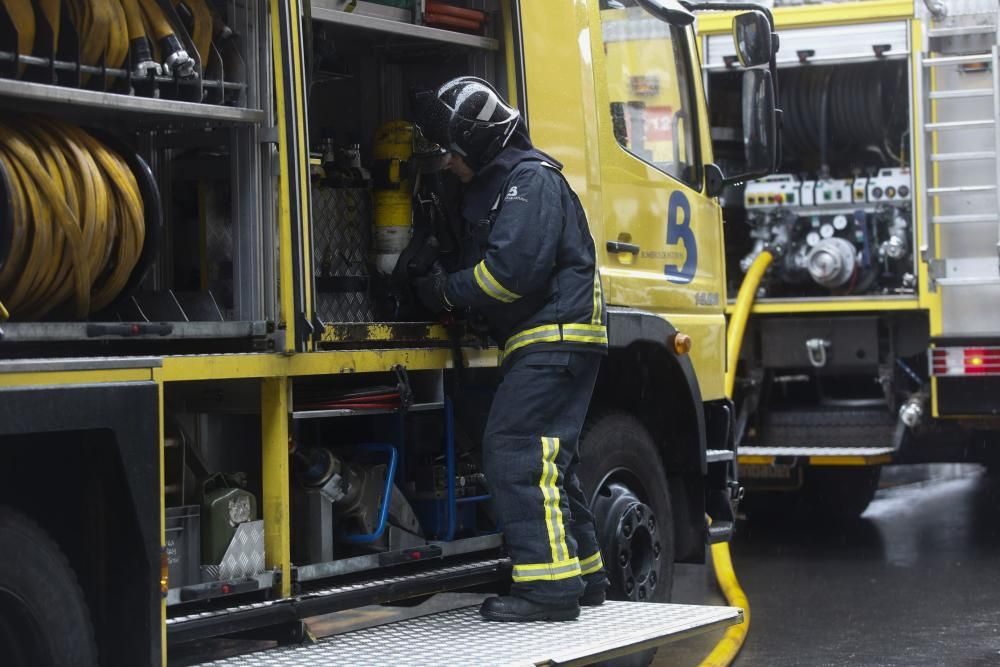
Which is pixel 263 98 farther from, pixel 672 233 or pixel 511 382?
pixel 672 233

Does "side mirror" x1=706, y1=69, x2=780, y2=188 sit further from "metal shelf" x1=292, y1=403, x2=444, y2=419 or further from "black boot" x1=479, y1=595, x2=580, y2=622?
"black boot" x1=479, y1=595, x2=580, y2=622

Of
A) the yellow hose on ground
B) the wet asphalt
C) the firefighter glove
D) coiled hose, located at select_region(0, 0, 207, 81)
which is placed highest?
coiled hose, located at select_region(0, 0, 207, 81)

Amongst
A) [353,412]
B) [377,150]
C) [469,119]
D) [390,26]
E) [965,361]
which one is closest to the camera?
[353,412]

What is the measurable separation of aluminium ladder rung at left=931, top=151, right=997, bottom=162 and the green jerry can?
20.6 ft

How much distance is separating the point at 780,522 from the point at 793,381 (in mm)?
1156

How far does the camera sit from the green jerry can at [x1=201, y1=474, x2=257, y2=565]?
14.0ft

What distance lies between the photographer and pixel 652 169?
6.33 m

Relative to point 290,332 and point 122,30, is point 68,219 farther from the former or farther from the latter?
point 290,332

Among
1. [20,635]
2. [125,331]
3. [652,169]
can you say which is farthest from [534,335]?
[20,635]

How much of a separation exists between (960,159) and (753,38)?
3.48 meters

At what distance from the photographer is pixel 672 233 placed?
21.2 feet

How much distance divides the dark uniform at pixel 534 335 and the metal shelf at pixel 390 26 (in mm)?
392

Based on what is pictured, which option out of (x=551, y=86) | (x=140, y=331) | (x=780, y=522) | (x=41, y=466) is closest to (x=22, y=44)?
(x=140, y=331)

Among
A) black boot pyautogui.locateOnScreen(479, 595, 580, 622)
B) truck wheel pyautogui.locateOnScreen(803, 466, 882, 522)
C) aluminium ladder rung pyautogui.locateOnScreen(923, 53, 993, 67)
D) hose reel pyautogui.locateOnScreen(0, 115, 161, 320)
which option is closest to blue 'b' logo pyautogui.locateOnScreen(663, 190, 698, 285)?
black boot pyautogui.locateOnScreen(479, 595, 580, 622)
